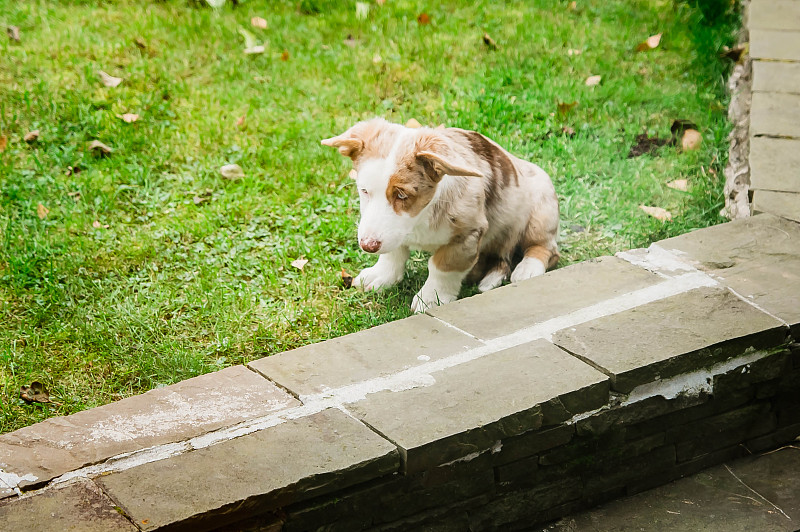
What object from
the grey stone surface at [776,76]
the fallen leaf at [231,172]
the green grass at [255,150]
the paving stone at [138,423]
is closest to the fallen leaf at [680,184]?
the green grass at [255,150]

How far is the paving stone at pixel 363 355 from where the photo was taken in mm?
2818

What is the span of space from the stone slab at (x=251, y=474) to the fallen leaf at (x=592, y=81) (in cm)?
383

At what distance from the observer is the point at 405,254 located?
380cm

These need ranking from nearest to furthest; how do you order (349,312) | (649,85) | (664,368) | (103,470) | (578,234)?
(103,470)
(664,368)
(349,312)
(578,234)
(649,85)

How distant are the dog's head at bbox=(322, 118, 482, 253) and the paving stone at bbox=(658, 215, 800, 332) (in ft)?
3.43

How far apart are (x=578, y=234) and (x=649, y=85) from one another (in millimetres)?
1929

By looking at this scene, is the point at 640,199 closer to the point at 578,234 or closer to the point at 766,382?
the point at 578,234

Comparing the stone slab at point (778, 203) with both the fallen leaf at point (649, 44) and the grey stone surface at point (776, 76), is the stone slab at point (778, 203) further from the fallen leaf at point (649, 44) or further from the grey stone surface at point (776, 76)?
the fallen leaf at point (649, 44)

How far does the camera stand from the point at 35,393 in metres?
3.21

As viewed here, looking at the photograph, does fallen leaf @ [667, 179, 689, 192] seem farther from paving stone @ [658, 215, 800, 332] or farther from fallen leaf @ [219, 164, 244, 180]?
fallen leaf @ [219, 164, 244, 180]

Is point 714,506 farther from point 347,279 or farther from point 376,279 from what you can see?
point 347,279

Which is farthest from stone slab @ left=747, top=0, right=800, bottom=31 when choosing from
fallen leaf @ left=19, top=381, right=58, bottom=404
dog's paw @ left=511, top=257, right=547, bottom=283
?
fallen leaf @ left=19, top=381, right=58, bottom=404

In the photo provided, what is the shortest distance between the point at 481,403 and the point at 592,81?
3677 mm

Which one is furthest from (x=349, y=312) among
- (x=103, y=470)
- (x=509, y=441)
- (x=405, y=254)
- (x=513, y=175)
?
(x=103, y=470)
